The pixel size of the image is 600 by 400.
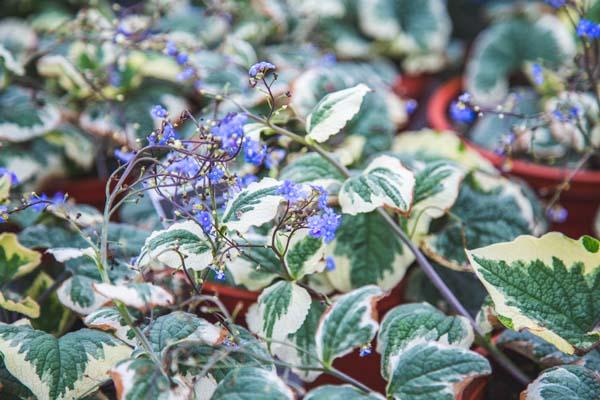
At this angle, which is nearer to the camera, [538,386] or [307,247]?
[538,386]

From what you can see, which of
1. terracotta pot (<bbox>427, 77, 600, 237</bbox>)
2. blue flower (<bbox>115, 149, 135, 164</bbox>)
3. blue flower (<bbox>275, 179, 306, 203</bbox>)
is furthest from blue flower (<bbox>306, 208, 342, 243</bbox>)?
terracotta pot (<bbox>427, 77, 600, 237</bbox>)

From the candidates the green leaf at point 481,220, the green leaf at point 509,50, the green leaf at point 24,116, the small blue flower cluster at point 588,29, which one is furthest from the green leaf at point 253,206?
the green leaf at point 509,50

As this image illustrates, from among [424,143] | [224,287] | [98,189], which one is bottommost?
[98,189]

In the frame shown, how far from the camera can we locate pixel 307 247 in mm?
886

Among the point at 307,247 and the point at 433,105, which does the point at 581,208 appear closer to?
the point at 433,105

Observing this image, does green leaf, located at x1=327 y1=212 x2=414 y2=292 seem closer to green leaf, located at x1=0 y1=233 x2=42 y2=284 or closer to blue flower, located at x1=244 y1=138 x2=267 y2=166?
blue flower, located at x1=244 y1=138 x2=267 y2=166

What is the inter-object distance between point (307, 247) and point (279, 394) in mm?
260

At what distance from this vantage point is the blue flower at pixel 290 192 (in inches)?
30.1

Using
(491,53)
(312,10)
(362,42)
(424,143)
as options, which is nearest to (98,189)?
(424,143)

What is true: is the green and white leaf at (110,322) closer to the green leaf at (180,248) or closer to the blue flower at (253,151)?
the green leaf at (180,248)

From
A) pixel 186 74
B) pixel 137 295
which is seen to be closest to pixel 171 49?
pixel 186 74

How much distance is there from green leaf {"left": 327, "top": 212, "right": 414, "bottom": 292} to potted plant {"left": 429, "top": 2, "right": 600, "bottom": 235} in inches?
8.8

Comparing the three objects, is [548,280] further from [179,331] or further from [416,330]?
[179,331]

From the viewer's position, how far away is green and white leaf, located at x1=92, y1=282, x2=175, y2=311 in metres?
0.64
